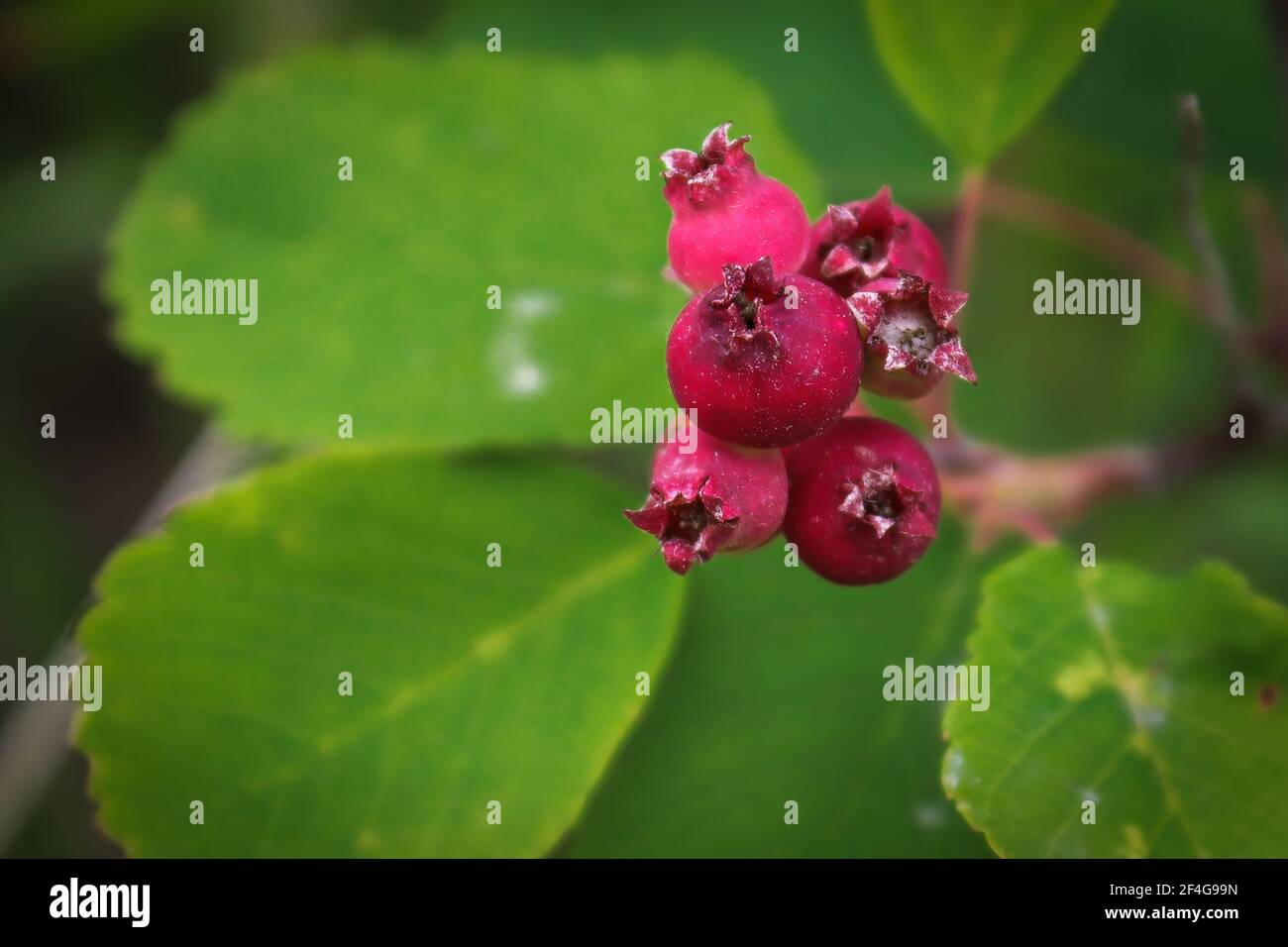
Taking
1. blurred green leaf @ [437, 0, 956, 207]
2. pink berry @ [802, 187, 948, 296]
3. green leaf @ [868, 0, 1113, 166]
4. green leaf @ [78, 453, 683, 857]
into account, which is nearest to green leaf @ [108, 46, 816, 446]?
green leaf @ [78, 453, 683, 857]

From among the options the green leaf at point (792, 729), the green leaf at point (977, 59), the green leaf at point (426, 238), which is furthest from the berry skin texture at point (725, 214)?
the green leaf at point (792, 729)

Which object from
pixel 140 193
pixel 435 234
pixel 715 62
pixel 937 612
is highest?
pixel 715 62

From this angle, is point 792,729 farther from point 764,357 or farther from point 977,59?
point 977,59

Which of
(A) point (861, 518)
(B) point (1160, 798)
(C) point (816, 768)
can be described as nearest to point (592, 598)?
(C) point (816, 768)

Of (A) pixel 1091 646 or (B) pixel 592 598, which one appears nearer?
(A) pixel 1091 646

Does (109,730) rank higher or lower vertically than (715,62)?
lower

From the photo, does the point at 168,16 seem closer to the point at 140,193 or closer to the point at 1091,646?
the point at 140,193

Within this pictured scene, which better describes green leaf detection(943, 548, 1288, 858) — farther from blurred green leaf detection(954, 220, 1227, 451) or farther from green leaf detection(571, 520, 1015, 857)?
blurred green leaf detection(954, 220, 1227, 451)
